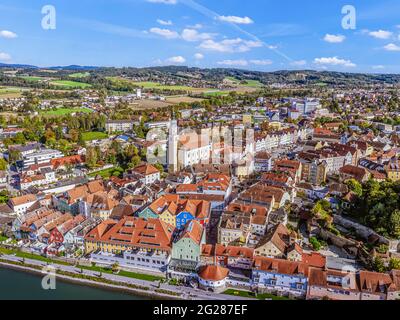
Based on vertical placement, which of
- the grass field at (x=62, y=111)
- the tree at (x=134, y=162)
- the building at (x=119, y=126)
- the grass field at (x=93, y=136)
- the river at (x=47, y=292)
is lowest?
the river at (x=47, y=292)

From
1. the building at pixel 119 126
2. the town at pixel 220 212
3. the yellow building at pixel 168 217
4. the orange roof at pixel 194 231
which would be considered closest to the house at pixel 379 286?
the town at pixel 220 212

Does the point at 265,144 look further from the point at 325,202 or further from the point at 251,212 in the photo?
the point at 251,212

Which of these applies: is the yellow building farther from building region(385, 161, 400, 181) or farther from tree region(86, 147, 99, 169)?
building region(385, 161, 400, 181)

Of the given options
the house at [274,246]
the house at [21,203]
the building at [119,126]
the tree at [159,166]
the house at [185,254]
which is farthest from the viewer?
the building at [119,126]

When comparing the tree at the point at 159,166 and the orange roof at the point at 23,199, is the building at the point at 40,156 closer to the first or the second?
the orange roof at the point at 23,199

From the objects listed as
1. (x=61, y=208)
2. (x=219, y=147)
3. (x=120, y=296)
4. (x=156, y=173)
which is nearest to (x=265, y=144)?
(x=219, y=147)

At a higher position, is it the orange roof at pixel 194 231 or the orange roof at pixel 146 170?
the orange roof at pixel 146 170

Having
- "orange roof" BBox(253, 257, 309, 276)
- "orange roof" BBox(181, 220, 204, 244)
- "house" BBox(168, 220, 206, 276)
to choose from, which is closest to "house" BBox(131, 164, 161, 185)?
"orange roof" BBox(181, 220, 204, 244)

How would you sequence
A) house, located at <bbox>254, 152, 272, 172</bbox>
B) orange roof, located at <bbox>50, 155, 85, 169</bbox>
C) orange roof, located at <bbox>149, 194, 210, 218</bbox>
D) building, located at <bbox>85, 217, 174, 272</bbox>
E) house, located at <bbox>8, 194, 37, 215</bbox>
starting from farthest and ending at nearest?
orange roof, located at <bbox>50, 155, 85, 169</bbox>, house, located at <bbox>254, 152, 272, 172</bbox>, house, located at <bbox>8, 194, 37, 215</bbox>, orange roof, located at <bbox>149, 194, 210, 218</bbox>, building, located at <bbox>85, 217, 174, 272</bbox>
